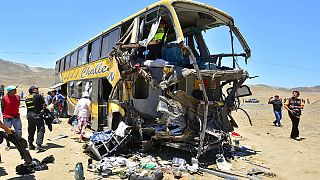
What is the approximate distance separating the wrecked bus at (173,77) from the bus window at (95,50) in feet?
3.54

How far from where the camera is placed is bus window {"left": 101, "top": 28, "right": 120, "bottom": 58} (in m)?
9.60

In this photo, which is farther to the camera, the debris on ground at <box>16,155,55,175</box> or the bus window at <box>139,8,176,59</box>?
the bus window at <box>139,8,176,59</box>

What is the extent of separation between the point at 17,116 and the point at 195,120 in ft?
16.6

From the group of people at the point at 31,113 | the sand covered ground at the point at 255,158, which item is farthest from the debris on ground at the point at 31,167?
the group of people at the point at 31,113

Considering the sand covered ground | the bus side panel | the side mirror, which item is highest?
the side mirror

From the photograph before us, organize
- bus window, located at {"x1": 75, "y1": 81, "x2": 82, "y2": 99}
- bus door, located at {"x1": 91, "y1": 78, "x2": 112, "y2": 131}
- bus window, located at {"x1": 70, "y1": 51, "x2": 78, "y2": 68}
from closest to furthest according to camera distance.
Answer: bus door, located at {"x1": 91, "y1": 78, "x2": 112, "y2": 131} < bus window, located at {"x1": 75, "y1": 81, "x2": 82, "y2": 99} < bus window, located at {"x1": 70, "y1": 51, "x2": 78, "y2": 68}

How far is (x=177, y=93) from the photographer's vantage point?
271 inches

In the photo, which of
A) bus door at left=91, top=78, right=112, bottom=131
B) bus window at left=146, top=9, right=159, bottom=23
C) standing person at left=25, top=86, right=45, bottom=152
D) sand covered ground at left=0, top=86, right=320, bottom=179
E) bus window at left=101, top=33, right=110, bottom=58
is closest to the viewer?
sand covered ground at left=0, top=86, right=320, bottom=179

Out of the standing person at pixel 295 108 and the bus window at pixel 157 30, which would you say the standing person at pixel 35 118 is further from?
the standing person at pixel 295 108

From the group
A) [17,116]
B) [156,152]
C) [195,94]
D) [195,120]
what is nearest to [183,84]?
[195,94]

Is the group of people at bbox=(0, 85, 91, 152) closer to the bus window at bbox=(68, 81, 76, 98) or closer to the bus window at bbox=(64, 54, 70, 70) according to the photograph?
the bus window at bbox=(68, 81, 76, 98)

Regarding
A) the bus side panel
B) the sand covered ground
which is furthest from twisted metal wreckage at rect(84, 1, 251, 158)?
the bus side panel

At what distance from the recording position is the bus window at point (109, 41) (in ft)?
31.5

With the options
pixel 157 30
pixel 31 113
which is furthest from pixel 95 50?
pixel 157 30
